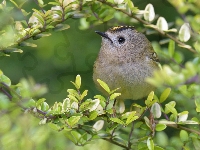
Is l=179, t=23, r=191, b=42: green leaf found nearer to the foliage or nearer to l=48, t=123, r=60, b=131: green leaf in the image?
the foliage

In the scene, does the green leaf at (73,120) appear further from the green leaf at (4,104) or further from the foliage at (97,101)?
the green leaf at (4,104)

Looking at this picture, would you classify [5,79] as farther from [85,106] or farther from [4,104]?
[85,106]

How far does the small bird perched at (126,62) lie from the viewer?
8.79ft

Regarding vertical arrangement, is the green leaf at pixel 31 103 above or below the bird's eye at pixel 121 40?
above

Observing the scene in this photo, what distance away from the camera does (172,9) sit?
11.9 ft

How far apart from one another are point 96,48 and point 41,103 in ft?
5.22

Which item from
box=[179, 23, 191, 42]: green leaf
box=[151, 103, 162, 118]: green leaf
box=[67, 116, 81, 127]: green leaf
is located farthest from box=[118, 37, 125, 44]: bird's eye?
box=[67, 116, 81, 127]: green leaf

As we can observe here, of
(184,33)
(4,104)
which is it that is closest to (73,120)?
(4,104)

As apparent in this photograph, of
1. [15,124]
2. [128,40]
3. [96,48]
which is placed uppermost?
[15,124]

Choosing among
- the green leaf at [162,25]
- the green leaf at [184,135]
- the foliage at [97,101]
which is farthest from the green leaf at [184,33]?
the green leaf at [184,135]

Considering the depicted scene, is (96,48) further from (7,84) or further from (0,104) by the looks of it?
(0,104)

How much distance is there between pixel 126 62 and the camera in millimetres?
2805

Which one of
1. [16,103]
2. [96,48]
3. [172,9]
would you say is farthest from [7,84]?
[172,9]

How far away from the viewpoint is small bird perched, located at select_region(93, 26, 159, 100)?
2.68 meters
